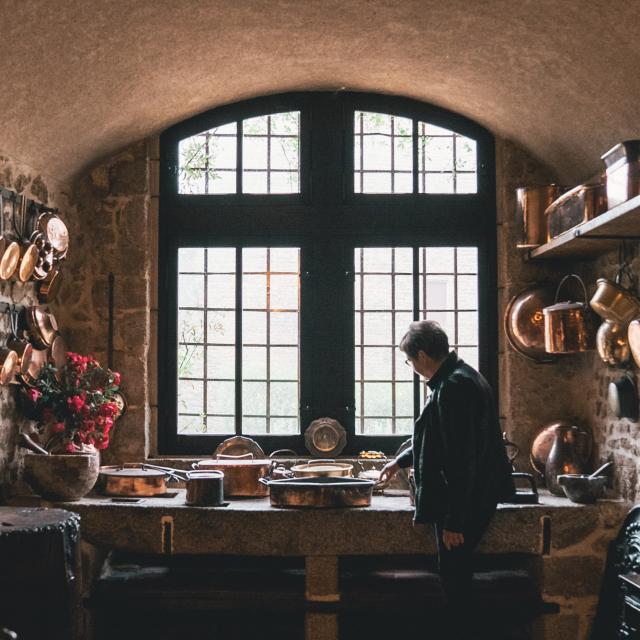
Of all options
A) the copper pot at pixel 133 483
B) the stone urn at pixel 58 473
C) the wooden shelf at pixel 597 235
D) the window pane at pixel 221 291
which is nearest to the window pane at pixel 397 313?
the wooden shelf at pixel 597 235

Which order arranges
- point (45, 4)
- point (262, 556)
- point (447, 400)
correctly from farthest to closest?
point (262, 556)
point (447, 400)
point (45, 4)

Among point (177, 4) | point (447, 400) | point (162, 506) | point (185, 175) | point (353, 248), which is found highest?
point (177, 4)

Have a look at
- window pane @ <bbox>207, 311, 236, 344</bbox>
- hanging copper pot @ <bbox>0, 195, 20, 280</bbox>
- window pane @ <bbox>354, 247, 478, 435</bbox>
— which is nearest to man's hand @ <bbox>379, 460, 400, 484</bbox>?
window pane @ <bbox>354, 247, 478, 435</bbox>

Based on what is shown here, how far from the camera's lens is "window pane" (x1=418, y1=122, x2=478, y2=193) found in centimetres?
578

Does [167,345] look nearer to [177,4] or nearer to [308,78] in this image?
[308,78]

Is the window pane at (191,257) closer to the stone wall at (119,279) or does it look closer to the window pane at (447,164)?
the stone wall at (119,279)

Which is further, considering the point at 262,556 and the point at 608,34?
the point at 262,556

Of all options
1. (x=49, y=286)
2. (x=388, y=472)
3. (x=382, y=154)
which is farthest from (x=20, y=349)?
(x=382, y=154)

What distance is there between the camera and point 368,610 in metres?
4.75

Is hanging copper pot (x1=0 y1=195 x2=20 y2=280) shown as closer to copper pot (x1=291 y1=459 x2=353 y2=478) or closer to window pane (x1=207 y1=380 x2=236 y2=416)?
window pane (x1=207 y1=380 x2=236 y2=416)

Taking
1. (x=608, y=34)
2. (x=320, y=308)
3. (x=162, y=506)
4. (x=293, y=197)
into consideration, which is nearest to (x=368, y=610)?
(x=162, y=506)

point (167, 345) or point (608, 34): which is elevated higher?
point (608, 34)

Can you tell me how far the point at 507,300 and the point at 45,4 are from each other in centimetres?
311

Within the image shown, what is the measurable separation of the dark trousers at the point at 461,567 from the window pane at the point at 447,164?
2.26 meters
